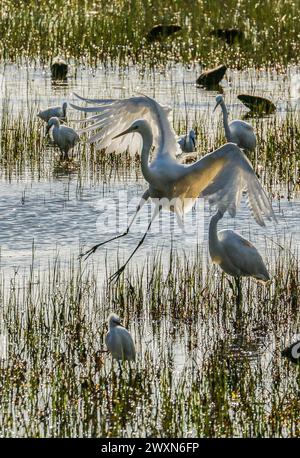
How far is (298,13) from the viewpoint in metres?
25.2

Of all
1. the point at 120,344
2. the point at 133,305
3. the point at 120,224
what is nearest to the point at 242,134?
the point at 120,224

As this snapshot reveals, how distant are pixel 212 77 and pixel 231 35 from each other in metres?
3.64

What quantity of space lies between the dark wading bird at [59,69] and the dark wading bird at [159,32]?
3346 mm

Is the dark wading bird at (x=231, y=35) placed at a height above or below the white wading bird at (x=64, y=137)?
above

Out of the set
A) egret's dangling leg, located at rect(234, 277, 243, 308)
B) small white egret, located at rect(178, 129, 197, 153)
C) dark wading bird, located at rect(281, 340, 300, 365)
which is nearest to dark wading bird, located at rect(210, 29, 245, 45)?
small white egret, located at rect(178, 129, 197, 153)

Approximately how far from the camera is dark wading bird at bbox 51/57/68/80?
20.0 meters

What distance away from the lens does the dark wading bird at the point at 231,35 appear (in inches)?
900

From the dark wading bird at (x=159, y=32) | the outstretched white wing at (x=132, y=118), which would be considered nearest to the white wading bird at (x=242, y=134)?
the outstretched white wing at (x=132, y=118)

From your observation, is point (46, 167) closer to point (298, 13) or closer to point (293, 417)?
point (293, 417)

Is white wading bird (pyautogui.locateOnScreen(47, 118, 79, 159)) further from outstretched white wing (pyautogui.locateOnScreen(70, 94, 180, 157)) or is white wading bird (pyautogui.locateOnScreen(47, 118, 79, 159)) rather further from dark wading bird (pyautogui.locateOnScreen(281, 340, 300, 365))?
dark wading bird (pyautogui.locateOnScreen(281, 340, 300, 365))

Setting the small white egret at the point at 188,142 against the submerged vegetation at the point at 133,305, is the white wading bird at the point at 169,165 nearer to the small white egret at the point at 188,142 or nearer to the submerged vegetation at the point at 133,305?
the submerged vegetation at the point at 133,305

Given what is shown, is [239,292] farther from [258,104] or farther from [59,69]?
[59,69]

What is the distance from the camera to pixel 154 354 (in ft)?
28.0

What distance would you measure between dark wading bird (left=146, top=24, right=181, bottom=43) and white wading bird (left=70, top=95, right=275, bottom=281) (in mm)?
12193
